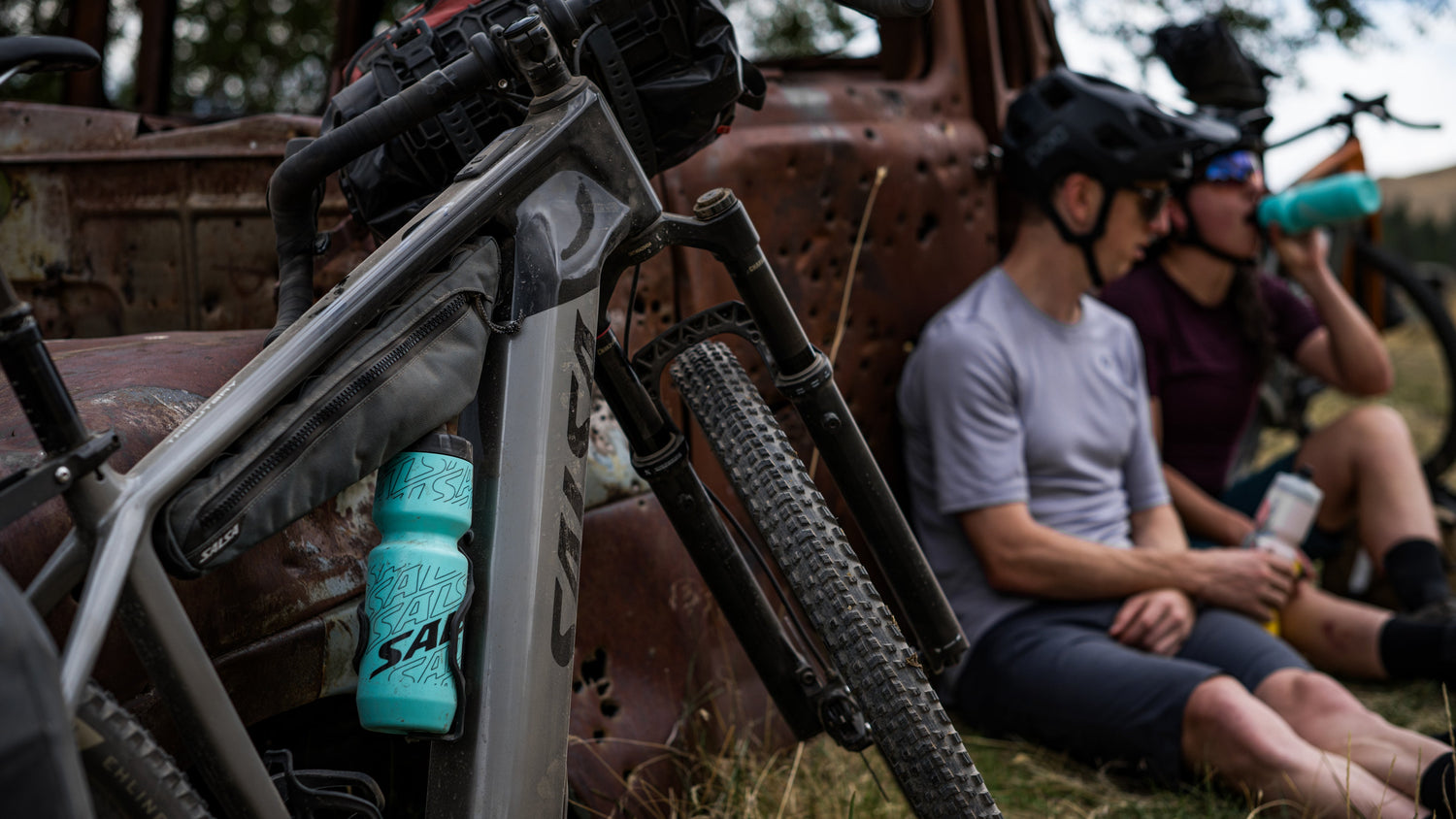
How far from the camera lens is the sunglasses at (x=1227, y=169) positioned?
3344mm

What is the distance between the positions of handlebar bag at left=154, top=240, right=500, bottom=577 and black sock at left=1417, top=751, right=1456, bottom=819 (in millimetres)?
1780

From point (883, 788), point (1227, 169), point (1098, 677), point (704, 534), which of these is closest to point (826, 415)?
point (704, 534)

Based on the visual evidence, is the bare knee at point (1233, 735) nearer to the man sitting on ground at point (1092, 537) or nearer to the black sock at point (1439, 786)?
the man sitting on ground at point (1092, 537)

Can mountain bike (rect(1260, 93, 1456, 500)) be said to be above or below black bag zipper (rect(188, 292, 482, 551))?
below

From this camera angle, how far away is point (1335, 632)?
118 inches

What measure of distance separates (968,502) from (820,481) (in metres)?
0.32

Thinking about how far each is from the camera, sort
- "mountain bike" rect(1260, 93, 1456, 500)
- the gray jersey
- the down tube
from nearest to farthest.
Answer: the down tube < the gray jersey < "mountain bike" rect(1260, 93, 1456, 500)

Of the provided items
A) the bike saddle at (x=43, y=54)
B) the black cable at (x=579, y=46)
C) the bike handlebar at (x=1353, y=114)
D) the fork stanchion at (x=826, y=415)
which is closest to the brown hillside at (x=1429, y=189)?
the bike handlebar at (x=1353, y=114)

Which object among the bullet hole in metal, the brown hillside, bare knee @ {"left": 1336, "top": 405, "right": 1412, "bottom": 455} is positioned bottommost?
the brown hillside

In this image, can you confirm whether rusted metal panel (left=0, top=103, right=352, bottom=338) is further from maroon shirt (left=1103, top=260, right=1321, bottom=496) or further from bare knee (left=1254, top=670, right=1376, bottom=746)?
maroon shirt (left=1103, top=260, right=1321, bottom=496)

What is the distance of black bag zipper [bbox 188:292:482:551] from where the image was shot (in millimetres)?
996

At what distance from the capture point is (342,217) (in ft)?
6.46

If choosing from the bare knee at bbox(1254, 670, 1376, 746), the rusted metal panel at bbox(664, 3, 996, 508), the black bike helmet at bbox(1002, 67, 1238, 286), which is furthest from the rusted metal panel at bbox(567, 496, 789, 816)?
the black bike helmet at bbox(1002, 67, 1238, 286)

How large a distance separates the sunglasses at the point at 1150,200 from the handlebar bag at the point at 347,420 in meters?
1.98
